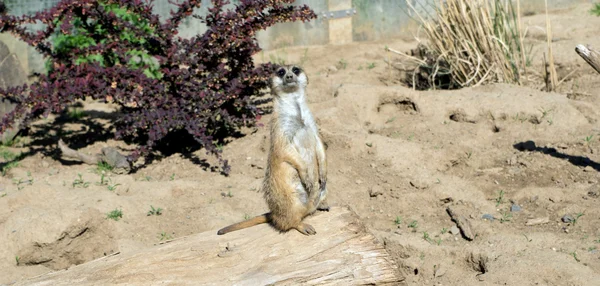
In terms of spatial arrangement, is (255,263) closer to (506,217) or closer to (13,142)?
(506,217)

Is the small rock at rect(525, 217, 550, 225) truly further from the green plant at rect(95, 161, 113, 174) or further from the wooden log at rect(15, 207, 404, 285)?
the green plant at rect(95, 161, 113, 174)

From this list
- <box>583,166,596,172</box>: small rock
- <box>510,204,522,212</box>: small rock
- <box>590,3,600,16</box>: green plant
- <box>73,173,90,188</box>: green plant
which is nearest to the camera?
<box>510,204,522,212</box>: small rock

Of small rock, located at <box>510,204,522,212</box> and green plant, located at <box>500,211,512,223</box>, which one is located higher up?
small rock, located at <box>510,204,522,212</box>

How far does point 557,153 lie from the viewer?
527 cm

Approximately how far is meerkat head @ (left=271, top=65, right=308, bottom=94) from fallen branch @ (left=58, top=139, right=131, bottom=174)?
6.74 ft

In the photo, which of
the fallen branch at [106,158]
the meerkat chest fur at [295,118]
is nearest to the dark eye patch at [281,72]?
the meerkat chest fur at [295,118]

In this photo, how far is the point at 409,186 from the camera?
197 inches

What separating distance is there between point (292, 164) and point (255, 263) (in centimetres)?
61

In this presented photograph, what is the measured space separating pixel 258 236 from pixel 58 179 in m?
2.48

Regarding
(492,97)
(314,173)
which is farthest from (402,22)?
(314,173)

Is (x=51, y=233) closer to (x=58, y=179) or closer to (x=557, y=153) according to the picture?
(x=58, y=179)

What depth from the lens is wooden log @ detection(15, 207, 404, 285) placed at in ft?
10.5

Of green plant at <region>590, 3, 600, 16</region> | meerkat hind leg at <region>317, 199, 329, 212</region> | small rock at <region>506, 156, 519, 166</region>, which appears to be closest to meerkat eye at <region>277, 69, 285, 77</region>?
meerkat hind leg at <region>317, 199, 329, 212</region>

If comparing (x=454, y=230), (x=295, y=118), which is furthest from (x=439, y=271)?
(x=295, y=118)
